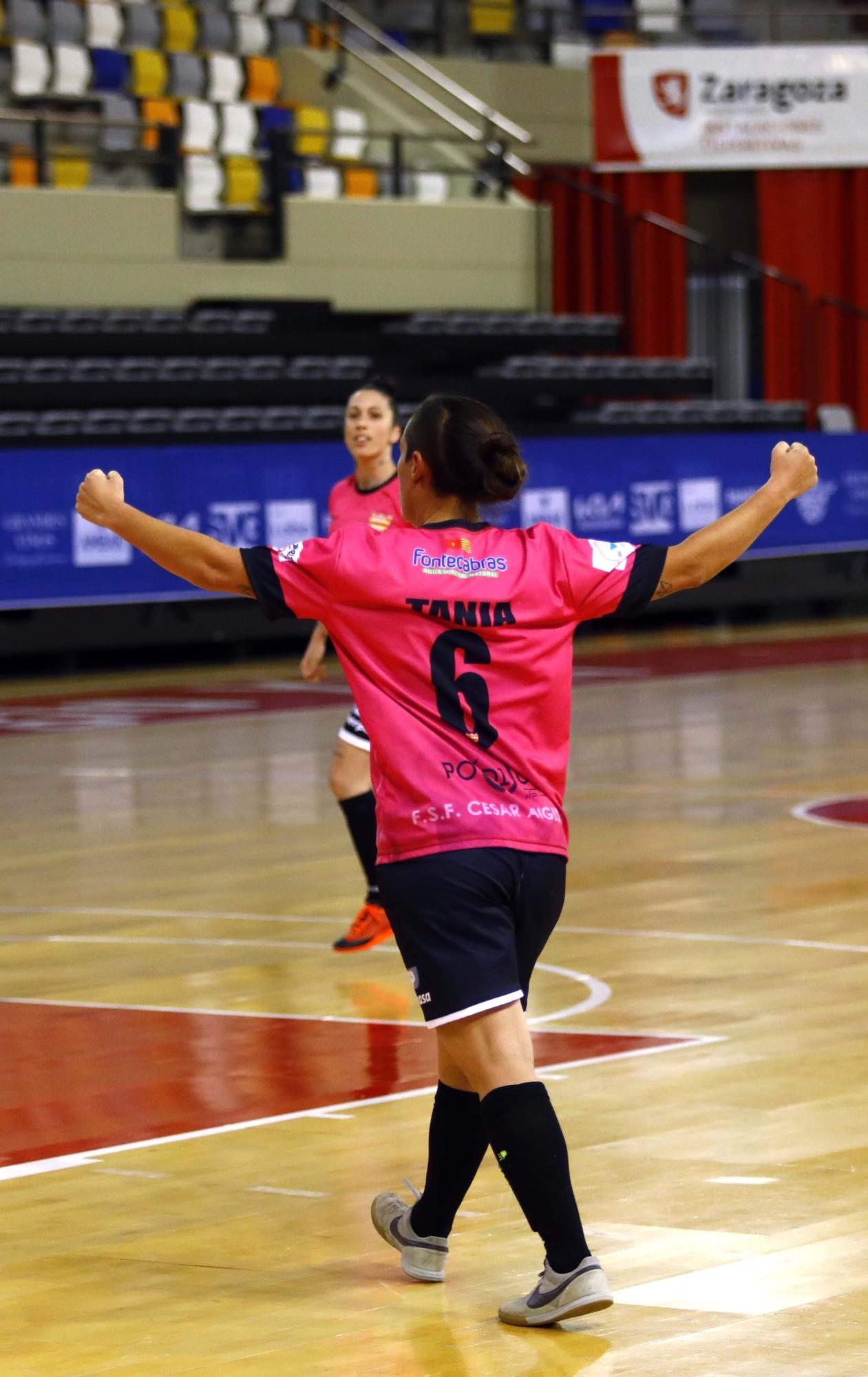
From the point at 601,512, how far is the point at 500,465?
18.2m

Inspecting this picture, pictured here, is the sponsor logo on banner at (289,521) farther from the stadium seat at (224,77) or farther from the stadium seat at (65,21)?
the stadium seat at (224,77)

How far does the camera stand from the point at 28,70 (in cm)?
2325

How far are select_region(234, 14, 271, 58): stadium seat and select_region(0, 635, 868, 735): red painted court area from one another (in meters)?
8.07

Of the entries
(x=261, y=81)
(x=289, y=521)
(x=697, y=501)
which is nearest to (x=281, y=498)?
(x=289, y=521)

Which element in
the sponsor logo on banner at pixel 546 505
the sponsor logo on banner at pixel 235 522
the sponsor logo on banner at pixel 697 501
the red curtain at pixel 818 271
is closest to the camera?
the sponsor logo on banner at pixel 235 522

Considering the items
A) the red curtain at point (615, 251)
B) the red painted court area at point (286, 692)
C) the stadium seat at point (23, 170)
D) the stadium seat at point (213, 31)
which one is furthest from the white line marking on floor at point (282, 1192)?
the red curtain at point (615, 251)

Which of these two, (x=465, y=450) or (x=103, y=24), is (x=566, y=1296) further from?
(x=103, y=24)

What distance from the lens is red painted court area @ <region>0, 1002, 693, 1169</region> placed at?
6.25m

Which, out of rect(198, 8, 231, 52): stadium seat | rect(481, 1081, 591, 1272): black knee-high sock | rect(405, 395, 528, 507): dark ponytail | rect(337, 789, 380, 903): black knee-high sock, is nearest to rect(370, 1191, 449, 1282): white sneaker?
rect(481, 1081, 591, 1272): black knee-high sock

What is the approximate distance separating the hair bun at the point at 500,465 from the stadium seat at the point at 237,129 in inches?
809

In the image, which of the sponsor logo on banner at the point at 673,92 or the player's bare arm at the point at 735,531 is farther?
the sponsor logo on banner at the point at 673,92

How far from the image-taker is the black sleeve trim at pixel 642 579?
4.61 meters

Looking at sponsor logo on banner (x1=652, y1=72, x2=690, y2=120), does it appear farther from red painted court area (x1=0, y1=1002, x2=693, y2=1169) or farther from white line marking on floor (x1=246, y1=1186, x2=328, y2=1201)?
white line marking on floor (x1=246, y1=1186, x2=328, y2=1201)

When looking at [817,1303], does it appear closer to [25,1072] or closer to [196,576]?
[196,576]
